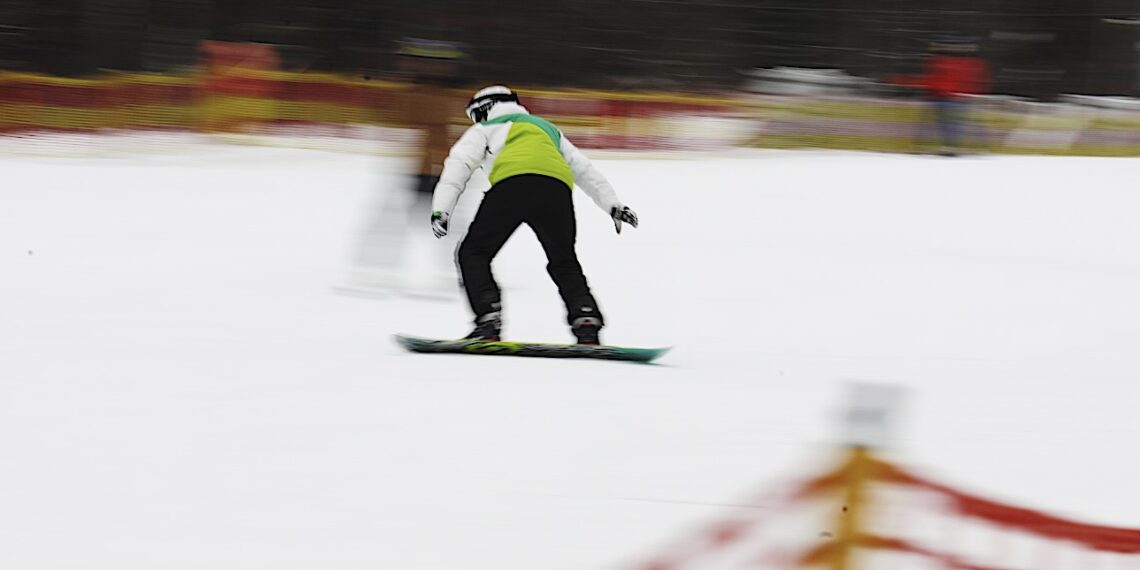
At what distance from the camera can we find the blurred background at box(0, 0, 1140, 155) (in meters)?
18.5

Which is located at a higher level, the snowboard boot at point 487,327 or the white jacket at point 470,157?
the white jacket at point 470,157

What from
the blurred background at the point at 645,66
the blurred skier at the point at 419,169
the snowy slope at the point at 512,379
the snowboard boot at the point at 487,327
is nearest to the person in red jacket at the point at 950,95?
the blurred background at the point at 645,66

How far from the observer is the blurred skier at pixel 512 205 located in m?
6.66

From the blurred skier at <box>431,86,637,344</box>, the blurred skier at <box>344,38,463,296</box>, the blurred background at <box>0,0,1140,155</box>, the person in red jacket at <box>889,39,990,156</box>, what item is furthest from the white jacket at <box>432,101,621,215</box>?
the person in red jacket at <box>889,39,990,156</box>

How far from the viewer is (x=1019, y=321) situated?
8914mm

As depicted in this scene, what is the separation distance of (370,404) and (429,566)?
6.11 feet

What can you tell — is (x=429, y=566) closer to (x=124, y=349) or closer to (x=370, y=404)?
(x=370, y=404)

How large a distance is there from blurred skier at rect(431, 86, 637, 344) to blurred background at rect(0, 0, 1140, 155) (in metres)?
8.53

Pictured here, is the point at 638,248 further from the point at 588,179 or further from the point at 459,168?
the point at 459,168

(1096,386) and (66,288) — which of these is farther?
(66,288)

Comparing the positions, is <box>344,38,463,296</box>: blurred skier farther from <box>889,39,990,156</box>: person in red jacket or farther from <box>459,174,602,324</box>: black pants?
<box>889,39,990,156</box>: person in red jacket

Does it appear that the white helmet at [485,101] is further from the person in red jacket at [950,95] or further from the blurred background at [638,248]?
the person in red jacket at [950,95]

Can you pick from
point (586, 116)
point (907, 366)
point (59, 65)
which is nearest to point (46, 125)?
point (59, 65)

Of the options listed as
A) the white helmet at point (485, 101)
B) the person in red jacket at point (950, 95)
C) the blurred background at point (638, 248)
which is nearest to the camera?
the blurred background at point (638, 248)
